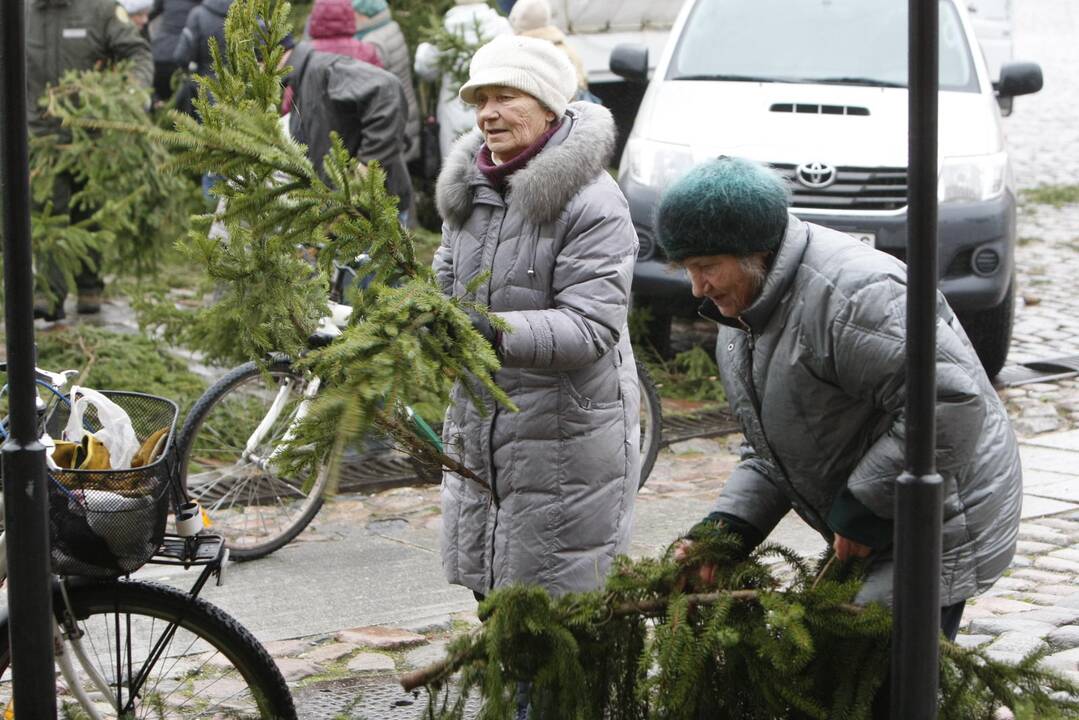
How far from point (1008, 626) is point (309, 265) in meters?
2.85

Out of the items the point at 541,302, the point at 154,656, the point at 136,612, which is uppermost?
the point at 541,302

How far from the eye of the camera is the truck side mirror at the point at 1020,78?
955 centimetres

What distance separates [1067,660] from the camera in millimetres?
4926

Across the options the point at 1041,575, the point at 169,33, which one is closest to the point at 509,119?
the point at 1041,575

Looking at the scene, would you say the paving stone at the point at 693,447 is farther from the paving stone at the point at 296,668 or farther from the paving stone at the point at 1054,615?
the paving stone at the point at 296,668

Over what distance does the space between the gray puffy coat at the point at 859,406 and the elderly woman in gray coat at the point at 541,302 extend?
695 mm

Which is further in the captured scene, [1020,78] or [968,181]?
[1020,78]

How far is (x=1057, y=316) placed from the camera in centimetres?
1083

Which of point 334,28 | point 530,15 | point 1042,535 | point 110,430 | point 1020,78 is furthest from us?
point 530,15

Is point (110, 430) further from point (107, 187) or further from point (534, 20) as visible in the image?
point (534, 20)

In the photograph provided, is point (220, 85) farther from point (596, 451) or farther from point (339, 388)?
point (596, 451)

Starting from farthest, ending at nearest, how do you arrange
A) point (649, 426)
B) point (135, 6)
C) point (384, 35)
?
point (135, 6)
point (384, 35)
point (649, 426)

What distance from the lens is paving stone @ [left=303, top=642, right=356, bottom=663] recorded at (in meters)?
5.26

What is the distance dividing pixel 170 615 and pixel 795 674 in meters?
1.55
